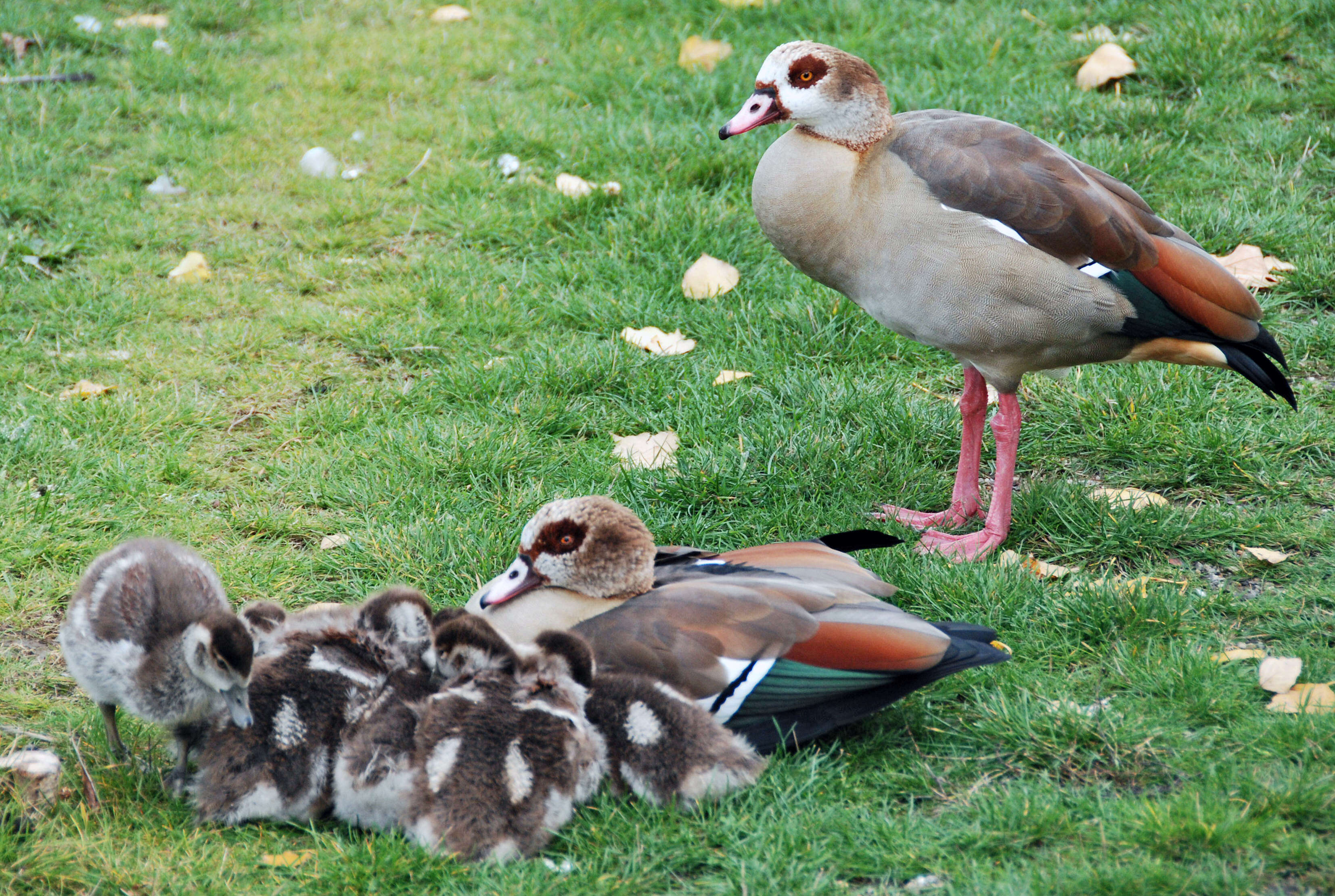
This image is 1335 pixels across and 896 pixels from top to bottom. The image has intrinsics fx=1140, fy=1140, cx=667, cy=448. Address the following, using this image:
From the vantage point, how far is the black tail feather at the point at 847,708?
2.83 metres

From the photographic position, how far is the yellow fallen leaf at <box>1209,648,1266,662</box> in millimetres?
3102

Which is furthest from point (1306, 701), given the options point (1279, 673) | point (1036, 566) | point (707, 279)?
point (707, 279)

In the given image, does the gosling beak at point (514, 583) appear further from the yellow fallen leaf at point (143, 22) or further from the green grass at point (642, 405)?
the yellow fallen leaf at point (143, 22)

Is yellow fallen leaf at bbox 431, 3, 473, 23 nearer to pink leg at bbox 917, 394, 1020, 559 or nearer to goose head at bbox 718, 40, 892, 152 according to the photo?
goose head at bbox 718, 40, 892, 152

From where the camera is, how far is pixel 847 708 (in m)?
2.84

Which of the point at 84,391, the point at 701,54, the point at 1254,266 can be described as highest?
the point at 701,54

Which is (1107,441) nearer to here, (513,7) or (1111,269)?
(1111,269)

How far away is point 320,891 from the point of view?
2.54 m

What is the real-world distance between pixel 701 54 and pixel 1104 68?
2.29 meters

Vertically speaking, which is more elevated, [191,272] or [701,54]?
[701,54]

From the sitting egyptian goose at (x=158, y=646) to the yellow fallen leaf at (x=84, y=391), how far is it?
6.22 ft

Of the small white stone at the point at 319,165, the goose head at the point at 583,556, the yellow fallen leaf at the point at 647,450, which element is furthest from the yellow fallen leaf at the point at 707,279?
the small white stone at the point at 319,165

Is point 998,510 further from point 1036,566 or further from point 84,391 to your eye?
point 84,391

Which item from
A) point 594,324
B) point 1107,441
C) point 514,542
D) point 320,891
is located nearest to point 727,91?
point 594,324
